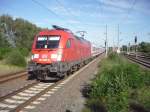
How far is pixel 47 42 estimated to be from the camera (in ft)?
61.9

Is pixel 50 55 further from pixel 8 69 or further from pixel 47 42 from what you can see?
pixel 8 69

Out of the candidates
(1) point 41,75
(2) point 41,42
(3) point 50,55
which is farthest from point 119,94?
(2) point 41,42

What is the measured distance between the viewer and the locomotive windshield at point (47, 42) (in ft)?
61.0

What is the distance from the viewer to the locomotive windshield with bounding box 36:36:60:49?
18.6 m

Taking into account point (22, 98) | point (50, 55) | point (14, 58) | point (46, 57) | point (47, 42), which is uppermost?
point (47, 42)

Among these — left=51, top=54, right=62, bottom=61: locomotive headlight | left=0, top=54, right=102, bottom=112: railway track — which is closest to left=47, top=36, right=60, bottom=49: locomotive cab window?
left=51, top=54, right=62, bottom=61: locomotive headlight

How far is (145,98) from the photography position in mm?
11125

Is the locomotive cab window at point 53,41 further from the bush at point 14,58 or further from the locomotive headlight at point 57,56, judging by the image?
the bush at point 14,58

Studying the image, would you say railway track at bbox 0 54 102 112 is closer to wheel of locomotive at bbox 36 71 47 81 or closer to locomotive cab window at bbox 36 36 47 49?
wheel of locomotive at bbox 36 71 47 81

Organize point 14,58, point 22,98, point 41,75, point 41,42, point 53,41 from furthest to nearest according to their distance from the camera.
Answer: point 14,58
point 41,42
point 53,41
point 41,75
point 22,98

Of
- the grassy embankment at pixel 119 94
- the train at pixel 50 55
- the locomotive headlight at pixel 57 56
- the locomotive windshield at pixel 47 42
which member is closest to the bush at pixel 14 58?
the train at pixel 50 55

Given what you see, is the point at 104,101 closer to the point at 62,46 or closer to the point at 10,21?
Answer: the point at 62,46

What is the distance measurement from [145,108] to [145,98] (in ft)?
3.76

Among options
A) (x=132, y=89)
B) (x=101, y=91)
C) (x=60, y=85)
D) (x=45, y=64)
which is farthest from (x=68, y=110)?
(x=45, y=64)
